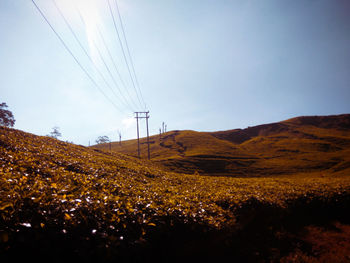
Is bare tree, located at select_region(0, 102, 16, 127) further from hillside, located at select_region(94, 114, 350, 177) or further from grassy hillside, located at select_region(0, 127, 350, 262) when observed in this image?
grassy hillside, located at select_region(0, 127, 350, 262)

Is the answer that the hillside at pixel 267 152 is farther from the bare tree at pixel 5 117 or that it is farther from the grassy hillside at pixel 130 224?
the bare tree at pixel 5 117

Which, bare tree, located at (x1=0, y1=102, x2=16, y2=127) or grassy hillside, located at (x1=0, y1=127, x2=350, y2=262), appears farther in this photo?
bare tree, located at (x1=0, y1=102, x2=16, y2=127)

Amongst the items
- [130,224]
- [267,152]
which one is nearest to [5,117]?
[130,224]

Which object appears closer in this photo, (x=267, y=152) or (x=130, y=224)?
(x=130, y=224)

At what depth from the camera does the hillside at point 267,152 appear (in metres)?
53.7

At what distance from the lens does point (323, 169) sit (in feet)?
169

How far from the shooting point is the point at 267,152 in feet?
280

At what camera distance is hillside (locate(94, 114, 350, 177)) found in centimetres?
5373

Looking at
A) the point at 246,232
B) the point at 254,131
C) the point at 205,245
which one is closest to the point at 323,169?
the point at 246,232

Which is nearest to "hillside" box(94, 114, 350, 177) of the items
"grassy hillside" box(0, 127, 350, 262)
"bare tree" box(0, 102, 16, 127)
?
"grassy hillside" box(0, 127, 350, 262)

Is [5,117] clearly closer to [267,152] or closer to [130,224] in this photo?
[130,224]

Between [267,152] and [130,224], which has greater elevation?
[267,152]

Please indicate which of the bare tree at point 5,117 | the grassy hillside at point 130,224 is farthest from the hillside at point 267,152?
the bare tree at point 5,117

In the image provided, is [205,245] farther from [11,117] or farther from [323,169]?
[11,117]
